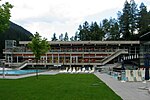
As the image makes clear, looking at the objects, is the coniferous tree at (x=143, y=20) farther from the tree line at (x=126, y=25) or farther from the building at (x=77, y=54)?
the building at (x=77, y=54)

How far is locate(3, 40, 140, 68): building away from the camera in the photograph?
235 feet

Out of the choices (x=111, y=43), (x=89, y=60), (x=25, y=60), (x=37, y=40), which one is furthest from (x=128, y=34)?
(x=37, y=40)

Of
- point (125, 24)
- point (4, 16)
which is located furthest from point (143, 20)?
point (4, 16)

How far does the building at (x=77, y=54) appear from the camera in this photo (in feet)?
235

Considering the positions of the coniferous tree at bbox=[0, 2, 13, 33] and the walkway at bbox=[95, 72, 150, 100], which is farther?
the coniferous tree at bbox=[0, 2, 13, 33]

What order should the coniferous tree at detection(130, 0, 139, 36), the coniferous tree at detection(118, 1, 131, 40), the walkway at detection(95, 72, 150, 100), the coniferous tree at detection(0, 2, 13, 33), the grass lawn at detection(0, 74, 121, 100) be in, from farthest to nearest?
the coniferous tree at detection(118, 1, 131, 40) < the coniferous tree at detection(130, 0, 139, 36) < the coniferous tree at detection(0, 2, 13, 33) < the walkway at detection(95, 72, 150, 100) < the grass lawn at detection(0, 74, 121, 100)

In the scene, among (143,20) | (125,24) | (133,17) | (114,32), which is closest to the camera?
(143,20)

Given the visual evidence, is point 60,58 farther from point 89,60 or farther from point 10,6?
point 10,6

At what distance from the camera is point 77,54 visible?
75.6 metres

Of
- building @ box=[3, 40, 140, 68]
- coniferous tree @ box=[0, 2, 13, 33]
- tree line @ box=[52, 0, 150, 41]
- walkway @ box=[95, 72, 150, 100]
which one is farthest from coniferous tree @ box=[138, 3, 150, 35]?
coniferous tree @ box=[0, 2, 13, 33]

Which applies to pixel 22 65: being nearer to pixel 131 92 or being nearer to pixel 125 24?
pixel 125 24

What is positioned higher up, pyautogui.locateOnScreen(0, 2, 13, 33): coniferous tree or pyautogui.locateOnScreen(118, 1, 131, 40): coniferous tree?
pyautogui.locateOnScreen(118, 1, 131, 40): coniferous tree

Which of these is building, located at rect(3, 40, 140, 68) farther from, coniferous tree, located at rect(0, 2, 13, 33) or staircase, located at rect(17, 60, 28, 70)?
coniferous tree, located at rect(0, 2, 13, 33)

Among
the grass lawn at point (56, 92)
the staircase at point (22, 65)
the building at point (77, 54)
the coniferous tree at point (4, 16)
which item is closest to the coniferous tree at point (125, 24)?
the building at point (77, 54)
